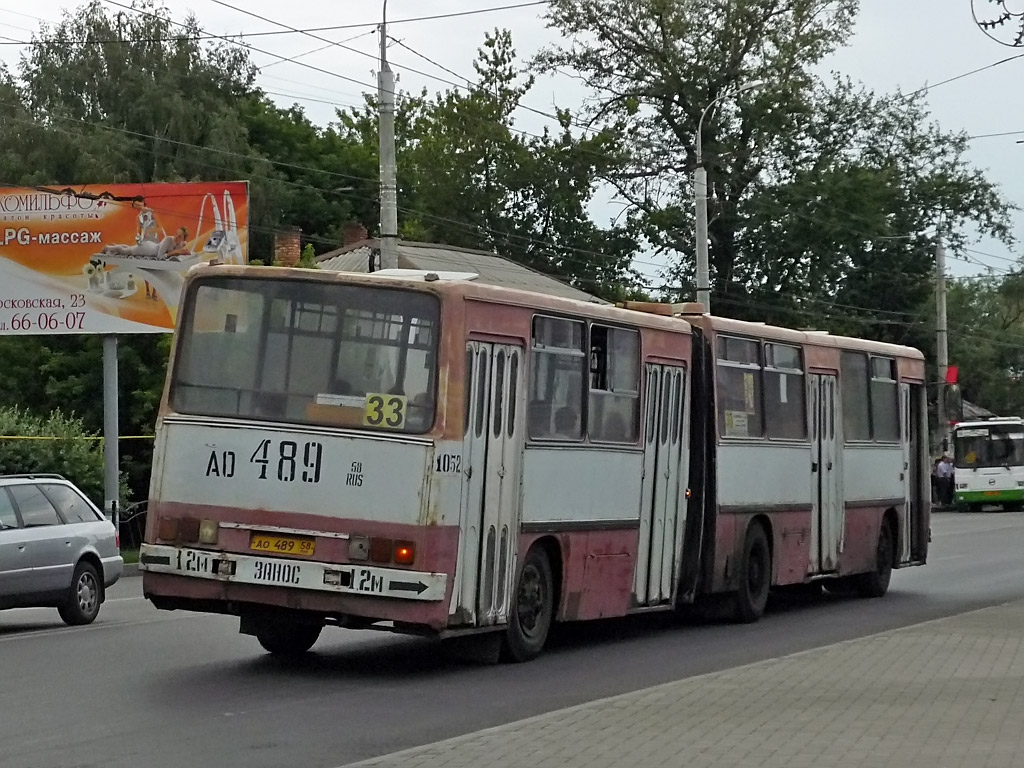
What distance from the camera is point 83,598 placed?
17.8 m

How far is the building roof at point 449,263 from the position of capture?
5062 centimetres

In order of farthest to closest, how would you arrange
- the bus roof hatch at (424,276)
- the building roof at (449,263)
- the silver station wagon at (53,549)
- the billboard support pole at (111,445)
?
the building roof at (449,263)
the billboard support pole at (111,445)
the silver station wagon at (53,549)
the bus roof hatch at (424,276)

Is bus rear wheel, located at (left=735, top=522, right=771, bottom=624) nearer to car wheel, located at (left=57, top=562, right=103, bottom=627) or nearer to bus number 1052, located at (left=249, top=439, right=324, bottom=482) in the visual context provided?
bus number 1052, located at (left=249, top=439, right=324, bottom=482)

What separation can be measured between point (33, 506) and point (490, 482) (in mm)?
6459

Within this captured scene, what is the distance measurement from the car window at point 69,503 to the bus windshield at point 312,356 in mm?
5442

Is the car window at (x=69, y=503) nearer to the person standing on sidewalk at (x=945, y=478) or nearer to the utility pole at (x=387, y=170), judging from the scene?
the utility pole at (x=387, y=170)

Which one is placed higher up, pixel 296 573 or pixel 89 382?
pixel 89 382

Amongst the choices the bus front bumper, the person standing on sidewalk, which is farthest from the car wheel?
the person standing on sidewalk

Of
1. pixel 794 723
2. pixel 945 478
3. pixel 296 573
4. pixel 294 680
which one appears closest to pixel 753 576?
pixel 294 680

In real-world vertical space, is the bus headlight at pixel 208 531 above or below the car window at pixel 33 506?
below

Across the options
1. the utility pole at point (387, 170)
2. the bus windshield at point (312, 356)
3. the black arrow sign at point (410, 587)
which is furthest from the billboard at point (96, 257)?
the black arrow sign at point (410, 587)

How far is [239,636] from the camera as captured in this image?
15836 millimetres

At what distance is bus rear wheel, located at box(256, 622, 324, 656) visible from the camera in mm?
14094

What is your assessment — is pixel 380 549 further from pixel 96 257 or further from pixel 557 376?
pixel 96 257
